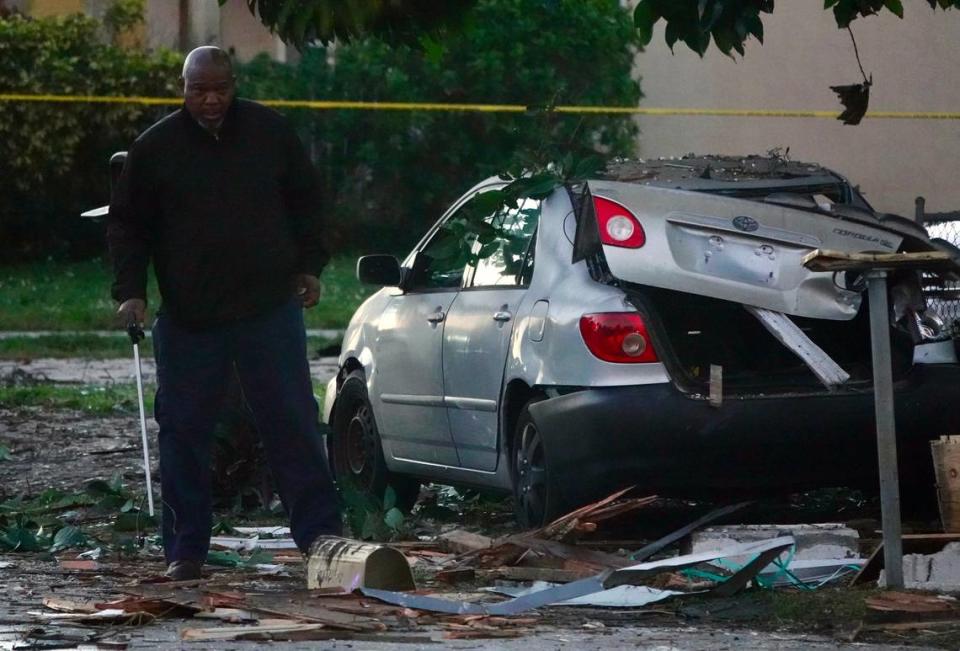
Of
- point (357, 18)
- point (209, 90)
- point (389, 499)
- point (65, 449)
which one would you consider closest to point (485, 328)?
point (389, 499)

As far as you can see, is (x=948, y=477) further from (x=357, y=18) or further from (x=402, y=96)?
(x=402, y=96)

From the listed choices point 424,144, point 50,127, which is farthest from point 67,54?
point 424,144

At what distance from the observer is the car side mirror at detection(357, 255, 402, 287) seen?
9.05 meters

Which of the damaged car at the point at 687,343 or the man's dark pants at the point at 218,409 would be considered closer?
the man's dark pants at the point at 218,409

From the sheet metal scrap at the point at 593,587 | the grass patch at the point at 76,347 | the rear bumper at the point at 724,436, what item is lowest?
the grass patch at the point at 76,347

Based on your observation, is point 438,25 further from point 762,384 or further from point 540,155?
point 762,384

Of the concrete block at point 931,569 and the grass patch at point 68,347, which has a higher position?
the concrete block at point 931,569

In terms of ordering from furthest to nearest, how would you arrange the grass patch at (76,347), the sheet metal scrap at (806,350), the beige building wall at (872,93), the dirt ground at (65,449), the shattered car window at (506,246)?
the beige building wall at (872,93), the grass patch at (76,347), the dirt ground at (65,449), the shattered car window at (506,246), the sheet metal scrap at (806,350)

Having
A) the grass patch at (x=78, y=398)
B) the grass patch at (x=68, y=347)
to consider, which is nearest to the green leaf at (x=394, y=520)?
the grass patch at (x=78, y=398)

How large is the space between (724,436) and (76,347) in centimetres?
1296

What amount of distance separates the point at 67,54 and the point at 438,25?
19.7 metres

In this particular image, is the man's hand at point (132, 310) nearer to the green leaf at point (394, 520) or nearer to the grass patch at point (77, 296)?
the green leaf at point (394, 520)

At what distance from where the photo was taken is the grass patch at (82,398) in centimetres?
1427

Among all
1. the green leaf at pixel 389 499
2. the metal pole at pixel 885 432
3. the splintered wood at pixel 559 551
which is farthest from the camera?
the green leaf at pixel 389 499
